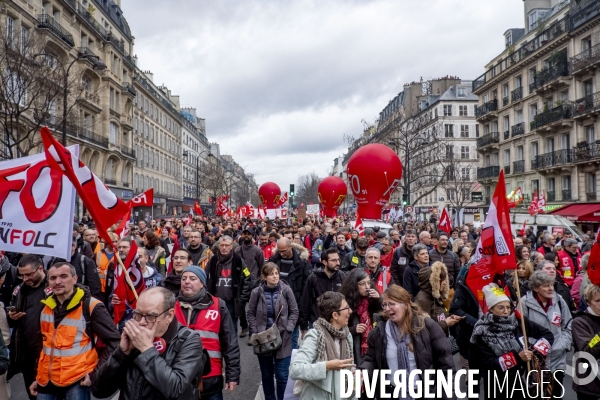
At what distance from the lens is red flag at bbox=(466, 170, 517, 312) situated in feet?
15.3

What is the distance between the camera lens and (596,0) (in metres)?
26.4

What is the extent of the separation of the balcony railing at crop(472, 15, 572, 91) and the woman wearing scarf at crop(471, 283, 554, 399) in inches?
1212

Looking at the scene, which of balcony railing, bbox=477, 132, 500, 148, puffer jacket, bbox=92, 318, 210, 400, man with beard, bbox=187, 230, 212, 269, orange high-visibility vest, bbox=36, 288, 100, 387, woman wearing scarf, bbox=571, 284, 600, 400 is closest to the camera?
puffer jacket, bbox=92, 318, 210, 400

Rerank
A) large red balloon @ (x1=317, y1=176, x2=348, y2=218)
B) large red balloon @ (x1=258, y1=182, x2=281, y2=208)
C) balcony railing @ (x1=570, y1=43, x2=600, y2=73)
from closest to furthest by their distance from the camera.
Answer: large red balloon @ (x1=317, y1=176, x2=348, y2=218) < balcony railing @ (x1=570, y1=43, x2=600, y2=73) < large red balloon @ (x1=258, y1=182, x2=281, y2=208)

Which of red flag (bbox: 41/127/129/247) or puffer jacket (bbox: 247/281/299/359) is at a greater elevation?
red flag (bbox: 41/127/129/247)

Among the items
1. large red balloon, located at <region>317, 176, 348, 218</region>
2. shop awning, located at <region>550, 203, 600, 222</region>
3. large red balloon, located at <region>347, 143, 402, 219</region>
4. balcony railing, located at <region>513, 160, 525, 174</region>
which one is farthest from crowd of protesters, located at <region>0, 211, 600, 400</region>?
balcony railing, located at <region>513, 160, 525, 174</region>

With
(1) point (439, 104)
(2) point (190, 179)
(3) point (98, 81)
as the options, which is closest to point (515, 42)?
(1) point (439, 104)

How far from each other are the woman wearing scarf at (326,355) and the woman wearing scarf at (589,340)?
1.99 metres

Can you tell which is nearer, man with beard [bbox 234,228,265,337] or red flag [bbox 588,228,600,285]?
red flag [bbox 588,228,600,285]

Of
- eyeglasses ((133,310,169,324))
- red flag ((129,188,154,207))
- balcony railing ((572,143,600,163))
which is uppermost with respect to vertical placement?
balcony railing ((572,143,600,163))

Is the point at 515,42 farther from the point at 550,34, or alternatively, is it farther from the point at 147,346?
the point at 147,346

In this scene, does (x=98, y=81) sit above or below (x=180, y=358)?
above

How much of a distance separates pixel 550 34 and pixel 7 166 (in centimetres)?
3459

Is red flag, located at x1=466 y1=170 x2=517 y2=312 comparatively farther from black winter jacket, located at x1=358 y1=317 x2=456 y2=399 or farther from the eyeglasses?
the eyeglasses
